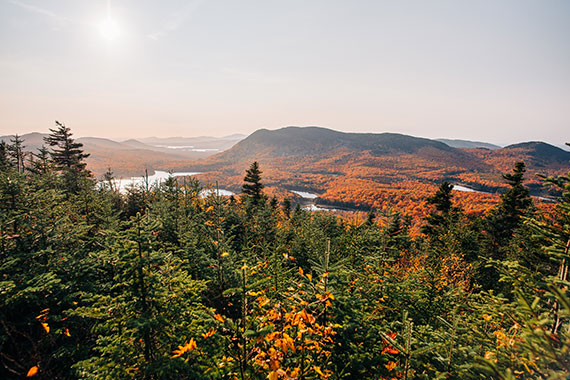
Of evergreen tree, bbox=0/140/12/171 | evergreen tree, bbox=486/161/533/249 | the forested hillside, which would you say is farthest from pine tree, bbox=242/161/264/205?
evergreen tree, bbox=486/161/533/249

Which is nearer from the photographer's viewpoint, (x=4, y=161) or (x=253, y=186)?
(x=4, y=161)

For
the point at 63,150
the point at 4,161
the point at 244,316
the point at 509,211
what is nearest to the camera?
the point at 244,316

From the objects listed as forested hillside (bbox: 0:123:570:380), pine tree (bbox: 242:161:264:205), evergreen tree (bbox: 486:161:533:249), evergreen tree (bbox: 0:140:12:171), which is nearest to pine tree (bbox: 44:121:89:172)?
evergreen tree (bbox: 0:140:12:171)

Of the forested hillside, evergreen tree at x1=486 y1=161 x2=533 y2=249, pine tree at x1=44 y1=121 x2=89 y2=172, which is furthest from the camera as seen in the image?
pine tree at x1=44 y1=121 x2=89 y2=172

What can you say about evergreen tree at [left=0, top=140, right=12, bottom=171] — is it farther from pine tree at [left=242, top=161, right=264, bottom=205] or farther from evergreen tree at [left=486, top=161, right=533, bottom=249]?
evergreen tree at [left=486, top=161, right=533, bottom=249]

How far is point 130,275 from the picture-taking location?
3652 millimetres

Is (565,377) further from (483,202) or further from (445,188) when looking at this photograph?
(483,202)

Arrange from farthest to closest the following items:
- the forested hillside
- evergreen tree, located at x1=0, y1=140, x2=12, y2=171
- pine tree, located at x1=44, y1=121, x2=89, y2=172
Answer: pine tree, located at x1=44, y1=121, x2=89, y2=172 → evergreen tree, located at x1=0, y1=140, x2=12, y2=171 → the forested hillside

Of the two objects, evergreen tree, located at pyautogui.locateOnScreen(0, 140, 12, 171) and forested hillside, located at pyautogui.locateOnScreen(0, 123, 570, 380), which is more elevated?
evergreen tree, located at pyautogui.locateOnScreen(0, 140, 12, 171)

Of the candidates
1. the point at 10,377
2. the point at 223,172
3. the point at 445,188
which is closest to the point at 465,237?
the point at 445,188

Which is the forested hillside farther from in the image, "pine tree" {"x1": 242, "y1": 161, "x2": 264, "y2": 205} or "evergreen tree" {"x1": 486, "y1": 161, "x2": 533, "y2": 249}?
"evergreen tree" {"x1": 486, "y1": 161, "x2": 533, "y2": 249}

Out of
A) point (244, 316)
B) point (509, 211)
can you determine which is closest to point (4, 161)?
point (244, 316)

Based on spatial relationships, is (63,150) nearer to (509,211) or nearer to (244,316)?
(244,316)

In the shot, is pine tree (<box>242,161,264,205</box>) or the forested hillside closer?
the forested hillside
